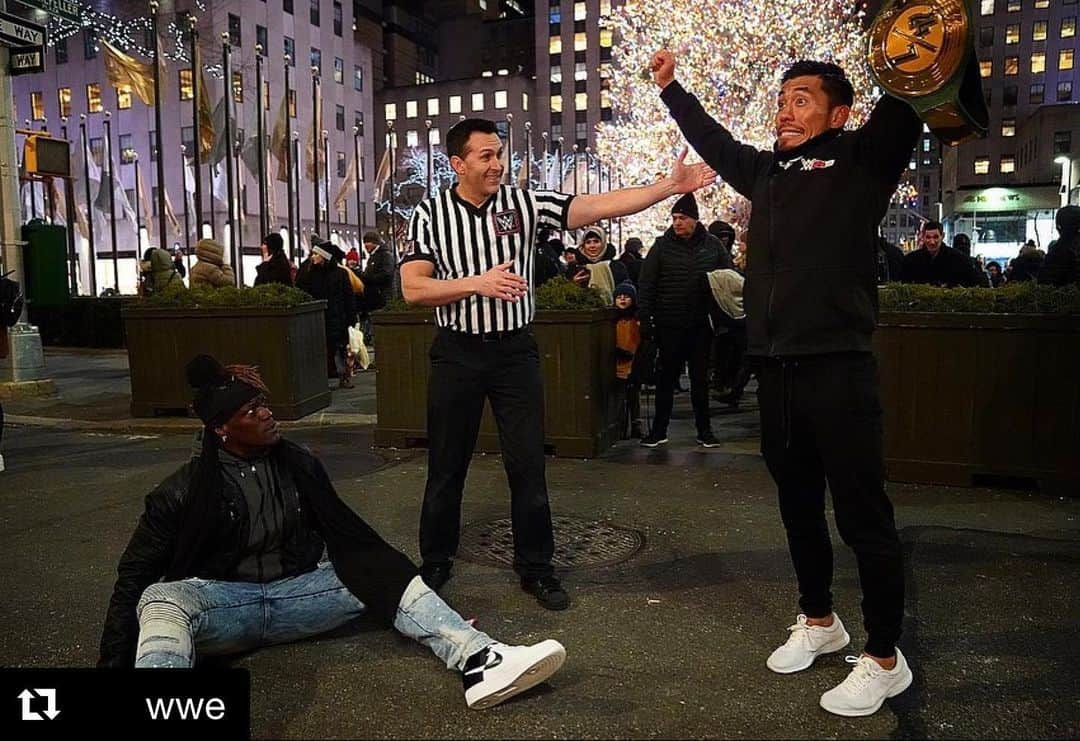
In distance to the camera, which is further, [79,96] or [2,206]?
[79,96]

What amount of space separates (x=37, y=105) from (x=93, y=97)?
523 cm

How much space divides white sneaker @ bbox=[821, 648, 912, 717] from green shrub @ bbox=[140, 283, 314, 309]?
7.66 meters

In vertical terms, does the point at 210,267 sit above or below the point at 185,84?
below

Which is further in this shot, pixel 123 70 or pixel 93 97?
pixel 93 97

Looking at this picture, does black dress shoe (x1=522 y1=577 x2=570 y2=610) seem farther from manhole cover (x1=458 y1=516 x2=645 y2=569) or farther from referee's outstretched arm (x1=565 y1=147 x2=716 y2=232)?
Result: referee's outstretched arm (x1=565 y1=147 x2=716 y2=232)

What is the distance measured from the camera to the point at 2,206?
13.0 metres

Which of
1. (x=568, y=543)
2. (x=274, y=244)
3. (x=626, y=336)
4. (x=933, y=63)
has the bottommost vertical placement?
(x=568, y=543)

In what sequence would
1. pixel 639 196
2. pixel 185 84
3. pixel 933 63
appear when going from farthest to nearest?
pixel 185 84, pixel 639 196, pixel 933 63

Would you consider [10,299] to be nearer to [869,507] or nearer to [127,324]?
[127,324]

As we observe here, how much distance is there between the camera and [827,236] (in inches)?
130

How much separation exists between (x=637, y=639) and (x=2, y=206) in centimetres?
1243

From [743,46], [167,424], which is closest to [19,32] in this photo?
[167,424]

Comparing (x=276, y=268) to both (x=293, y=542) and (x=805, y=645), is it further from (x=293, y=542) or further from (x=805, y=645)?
(x=805, y=645)

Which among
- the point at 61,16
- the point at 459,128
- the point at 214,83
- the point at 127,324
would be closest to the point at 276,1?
the point at 214,83
